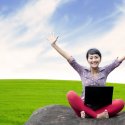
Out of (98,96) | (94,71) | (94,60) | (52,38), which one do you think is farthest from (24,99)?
(98,96)

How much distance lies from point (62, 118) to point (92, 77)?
→ 1.04 metres

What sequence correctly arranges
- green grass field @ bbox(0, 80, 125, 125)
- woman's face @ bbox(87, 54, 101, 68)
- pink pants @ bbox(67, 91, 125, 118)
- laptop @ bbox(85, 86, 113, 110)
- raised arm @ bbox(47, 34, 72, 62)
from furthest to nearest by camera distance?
green grass field @ bbox(0, 80, 125, 125), raised arm @ bbox(47, 34, 72, 62), woman's face @ bbox(87, 54, 101, 68), pink pants @ bbox(67, 91, 125, 118), laptop @ bbox(85, 86, 113, 110)

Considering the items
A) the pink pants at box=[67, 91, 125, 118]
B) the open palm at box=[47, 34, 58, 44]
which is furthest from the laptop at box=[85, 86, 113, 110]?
A: the open palm at box=[47, 34, 58, 44]

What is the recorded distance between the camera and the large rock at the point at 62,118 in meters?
8.75

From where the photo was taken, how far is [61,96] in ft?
70.4

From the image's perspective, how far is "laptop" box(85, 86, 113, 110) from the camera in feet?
29.9

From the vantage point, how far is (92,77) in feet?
31.3

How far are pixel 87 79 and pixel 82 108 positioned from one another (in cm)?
60

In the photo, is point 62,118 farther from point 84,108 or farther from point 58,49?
point 58,49

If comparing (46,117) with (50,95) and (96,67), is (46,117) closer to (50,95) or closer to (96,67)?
(96,67)

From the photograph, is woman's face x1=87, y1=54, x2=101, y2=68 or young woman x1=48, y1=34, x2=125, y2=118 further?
woman's face x1=87, y1=54, x2=101, y2=68

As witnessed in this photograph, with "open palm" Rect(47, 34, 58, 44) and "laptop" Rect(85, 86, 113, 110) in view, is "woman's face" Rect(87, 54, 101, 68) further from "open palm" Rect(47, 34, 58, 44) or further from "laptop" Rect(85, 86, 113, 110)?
"open palm" Rect(47, 34, 58, 44)

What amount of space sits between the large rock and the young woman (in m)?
0.17

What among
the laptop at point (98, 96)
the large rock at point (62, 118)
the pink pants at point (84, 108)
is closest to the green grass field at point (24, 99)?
the large rock at point (62, 118)
